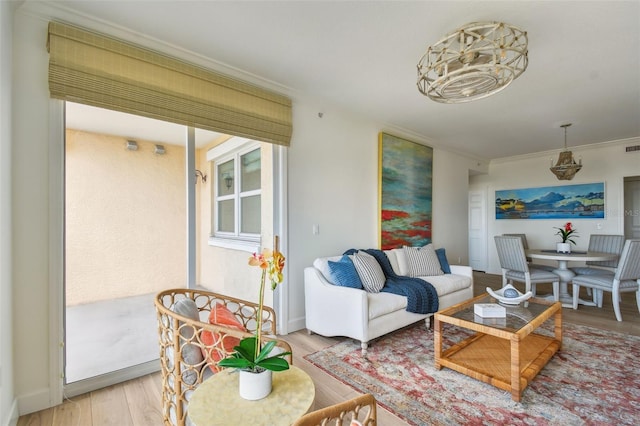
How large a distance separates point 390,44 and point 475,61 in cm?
65

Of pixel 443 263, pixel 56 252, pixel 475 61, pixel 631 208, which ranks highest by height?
pixel 475 61

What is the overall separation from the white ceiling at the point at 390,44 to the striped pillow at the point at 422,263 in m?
1.85

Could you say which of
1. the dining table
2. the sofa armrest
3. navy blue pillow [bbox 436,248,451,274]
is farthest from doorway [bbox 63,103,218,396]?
the dining table

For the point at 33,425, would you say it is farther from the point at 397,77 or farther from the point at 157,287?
the point at 397,77

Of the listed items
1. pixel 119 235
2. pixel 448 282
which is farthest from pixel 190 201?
pixel 448 282

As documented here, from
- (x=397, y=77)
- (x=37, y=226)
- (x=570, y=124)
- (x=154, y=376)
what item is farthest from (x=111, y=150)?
(x=570, y=124)

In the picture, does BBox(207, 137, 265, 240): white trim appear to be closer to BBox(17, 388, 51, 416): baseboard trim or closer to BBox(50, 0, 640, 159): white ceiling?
BBox(50, 0, 640, 159): white ceiling

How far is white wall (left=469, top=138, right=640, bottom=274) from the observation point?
5.05 meters

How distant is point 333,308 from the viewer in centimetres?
273

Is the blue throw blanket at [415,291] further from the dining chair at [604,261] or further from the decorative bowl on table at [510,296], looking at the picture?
the dining chair at [604,261]

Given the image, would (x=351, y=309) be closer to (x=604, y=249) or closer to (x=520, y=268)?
(x=520, y=268)

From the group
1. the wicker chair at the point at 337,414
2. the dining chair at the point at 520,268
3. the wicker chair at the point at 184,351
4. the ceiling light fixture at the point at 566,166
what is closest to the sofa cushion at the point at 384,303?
the wicker chair at the point at 184,351

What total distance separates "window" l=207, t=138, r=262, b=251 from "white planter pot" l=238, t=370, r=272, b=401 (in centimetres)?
241

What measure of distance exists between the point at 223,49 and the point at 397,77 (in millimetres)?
1615
